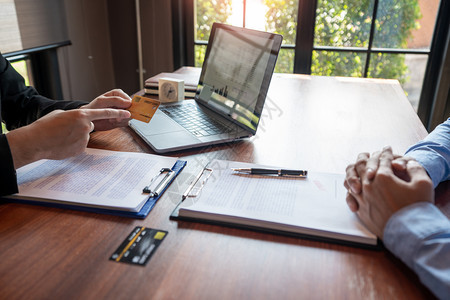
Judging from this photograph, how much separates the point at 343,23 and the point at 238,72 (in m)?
1.65

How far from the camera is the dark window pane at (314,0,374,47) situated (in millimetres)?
2449

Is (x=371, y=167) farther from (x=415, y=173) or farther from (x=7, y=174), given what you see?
(x=7, y=174)

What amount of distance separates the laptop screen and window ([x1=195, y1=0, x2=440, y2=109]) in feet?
4.37

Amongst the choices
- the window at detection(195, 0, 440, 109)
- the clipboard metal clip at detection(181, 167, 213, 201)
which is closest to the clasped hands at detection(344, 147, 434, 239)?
the clipboard metal clip at detection(181, 167, 213, 201)

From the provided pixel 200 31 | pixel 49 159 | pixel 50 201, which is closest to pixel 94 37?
pixel 200 31

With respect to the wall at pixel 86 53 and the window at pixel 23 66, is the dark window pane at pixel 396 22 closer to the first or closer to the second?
the wall at pixel 86 53

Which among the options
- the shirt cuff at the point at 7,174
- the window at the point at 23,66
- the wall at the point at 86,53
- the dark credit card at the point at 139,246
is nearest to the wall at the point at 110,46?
the wall at the point at 86,53

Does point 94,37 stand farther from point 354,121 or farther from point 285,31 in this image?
point 354,121

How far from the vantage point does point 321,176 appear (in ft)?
2.75

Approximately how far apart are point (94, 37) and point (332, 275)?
2.52 meters

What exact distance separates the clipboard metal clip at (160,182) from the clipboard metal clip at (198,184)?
0.18 feet

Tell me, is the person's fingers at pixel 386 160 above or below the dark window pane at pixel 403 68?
above

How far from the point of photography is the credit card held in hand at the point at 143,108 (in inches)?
37.4

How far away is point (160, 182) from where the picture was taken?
802 mm
